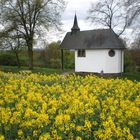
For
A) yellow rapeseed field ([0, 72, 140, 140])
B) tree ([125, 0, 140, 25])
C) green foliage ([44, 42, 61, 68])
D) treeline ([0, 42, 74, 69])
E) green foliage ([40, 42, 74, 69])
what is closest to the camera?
yellow rapeseed field ([0, 72, 140, 140])

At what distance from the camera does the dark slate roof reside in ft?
115

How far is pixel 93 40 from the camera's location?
36344mm

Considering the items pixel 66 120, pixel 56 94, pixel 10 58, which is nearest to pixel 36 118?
pixel 66 120

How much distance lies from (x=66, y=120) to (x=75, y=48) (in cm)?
3082

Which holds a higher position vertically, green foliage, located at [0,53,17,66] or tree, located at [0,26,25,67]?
A: tree, located at [0,26,25,67]

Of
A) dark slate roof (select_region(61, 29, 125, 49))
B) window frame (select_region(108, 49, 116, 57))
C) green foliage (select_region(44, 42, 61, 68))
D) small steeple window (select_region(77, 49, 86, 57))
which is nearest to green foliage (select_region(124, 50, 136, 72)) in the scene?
dark slate roof (select_region(61, 29, 125, 49))

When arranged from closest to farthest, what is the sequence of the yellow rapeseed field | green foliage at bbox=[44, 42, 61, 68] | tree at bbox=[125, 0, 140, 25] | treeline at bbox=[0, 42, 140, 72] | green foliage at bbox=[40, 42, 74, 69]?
1. the yellow rapeseed field
2. tree at bbox=[125, 0, 140, 25]
3. treeline at bbox=[0, 42, 140, 72]
4. green foliage at bbox=[40, 42, 74, 69]
5. green foliage at bbox=[44, 42, 61, 68]

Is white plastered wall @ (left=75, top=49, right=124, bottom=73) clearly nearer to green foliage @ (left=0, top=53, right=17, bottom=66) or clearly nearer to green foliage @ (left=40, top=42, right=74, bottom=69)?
green foliage @ (left=40, top=42, right=74, bottom=69)

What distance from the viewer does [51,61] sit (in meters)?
48.9

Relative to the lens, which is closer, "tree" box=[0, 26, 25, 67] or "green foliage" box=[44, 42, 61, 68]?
"tree" box=[0, 26, 25, 67]

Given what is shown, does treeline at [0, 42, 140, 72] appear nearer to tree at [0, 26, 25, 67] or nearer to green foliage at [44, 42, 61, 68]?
green foliage at [44, 42, 61, 68]

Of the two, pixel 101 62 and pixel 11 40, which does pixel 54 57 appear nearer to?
pixel 11 40

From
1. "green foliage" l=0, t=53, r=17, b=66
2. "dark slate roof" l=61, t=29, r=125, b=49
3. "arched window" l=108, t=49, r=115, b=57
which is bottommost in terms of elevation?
"green foliage" l=0, t=53, r=17, b=66

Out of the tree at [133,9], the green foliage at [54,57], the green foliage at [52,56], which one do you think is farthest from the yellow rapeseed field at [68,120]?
the green foliage at [52,56]
